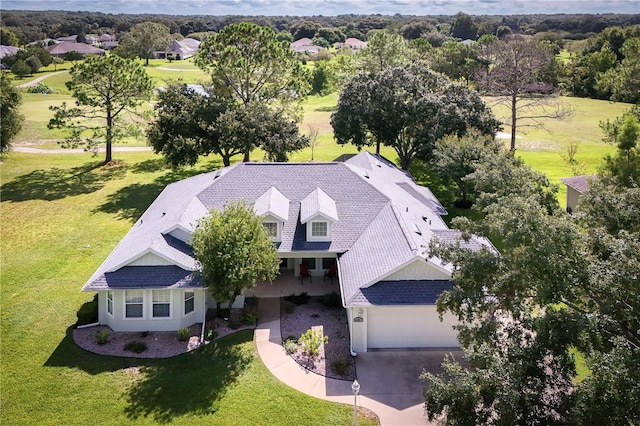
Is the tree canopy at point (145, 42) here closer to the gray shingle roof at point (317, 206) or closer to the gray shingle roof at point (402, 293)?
the gray shingle roof at point (317, 206)

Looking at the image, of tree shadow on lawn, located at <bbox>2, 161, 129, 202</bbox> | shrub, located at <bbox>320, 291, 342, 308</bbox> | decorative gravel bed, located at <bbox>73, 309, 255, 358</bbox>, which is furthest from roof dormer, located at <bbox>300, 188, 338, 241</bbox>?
tree shadow on lawn, located at <bbox>2, 161, 129, 202</bbox>

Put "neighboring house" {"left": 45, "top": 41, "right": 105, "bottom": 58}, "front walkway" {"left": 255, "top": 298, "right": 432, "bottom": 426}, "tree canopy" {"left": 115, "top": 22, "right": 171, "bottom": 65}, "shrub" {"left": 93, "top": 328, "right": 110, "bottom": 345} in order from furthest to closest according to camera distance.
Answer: "neighboring house" {"left": 45, "top": 41, "right": 105, "bottom": 58}, "tree canopy" {"left": 115, "top": 22, "right": 171, "bottom": 65}, "shrub" {"left": 93, "top": 328, "right": 110, "bottom": 345}, "front walkway" {"left": 255, "top": 298, "right": 432, "bottom": 426}

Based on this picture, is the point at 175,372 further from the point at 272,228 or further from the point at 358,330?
the point at 272,228

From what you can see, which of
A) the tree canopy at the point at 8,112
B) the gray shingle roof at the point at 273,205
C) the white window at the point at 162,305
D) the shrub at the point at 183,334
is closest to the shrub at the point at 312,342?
the shrub at the point at 183,334

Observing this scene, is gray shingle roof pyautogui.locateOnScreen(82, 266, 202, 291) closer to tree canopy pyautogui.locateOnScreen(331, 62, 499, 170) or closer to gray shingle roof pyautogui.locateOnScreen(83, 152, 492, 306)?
gray shingle roof pyautogui.locateOnScreen(83, 152, 492, 306)

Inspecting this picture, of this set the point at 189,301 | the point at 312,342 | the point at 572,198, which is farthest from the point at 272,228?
the point at 572,198

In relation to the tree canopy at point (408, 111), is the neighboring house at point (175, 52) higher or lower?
higher

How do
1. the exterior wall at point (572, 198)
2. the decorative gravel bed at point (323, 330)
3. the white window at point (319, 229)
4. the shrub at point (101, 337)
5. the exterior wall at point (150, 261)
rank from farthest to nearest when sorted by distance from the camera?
the exterior wall at point (572, 198)
the white window at point (319, 229)
the exterior wall at point (150, 261)
the shrub at point (101, 337)
the decorative gravel bed at point (323, 330)
